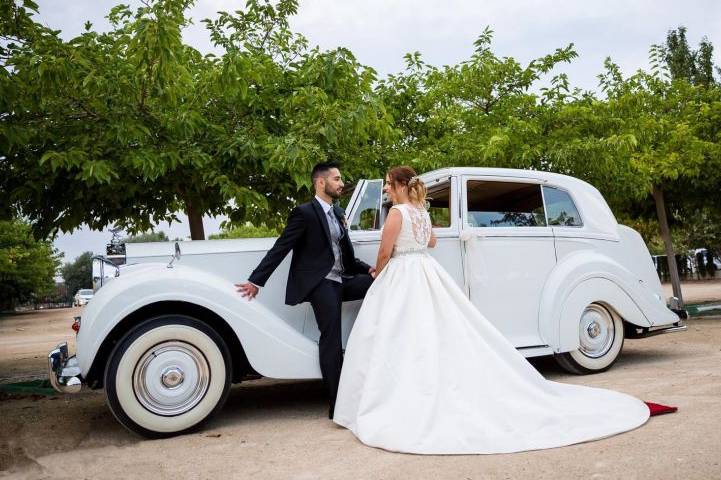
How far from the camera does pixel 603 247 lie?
6.45m

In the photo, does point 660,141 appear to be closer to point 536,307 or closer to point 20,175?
point 536,307

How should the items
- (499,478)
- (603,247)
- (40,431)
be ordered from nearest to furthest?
1. (499,478)
2. (40,431)
3. (603,247)

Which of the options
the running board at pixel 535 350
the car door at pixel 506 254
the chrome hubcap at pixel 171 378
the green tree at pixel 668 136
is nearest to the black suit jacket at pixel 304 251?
the chrome hubcap at pixel 171 378

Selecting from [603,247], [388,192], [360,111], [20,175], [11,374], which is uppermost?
[360,111]

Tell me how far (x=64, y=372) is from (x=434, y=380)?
8.92 feet

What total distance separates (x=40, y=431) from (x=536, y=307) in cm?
455

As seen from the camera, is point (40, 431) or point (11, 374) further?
point (11, 374)

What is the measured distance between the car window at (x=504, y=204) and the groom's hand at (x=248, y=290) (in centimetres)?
217

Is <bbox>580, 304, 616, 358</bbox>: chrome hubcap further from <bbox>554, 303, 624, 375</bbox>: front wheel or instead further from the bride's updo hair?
the bride's updo hair

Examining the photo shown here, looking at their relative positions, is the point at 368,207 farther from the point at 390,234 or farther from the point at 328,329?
the point at 328,329

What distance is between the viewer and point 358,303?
5.39m

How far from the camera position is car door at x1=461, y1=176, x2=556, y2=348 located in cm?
578

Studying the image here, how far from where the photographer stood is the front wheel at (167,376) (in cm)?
442

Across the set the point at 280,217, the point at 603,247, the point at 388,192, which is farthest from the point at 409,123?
the point at 388,192
